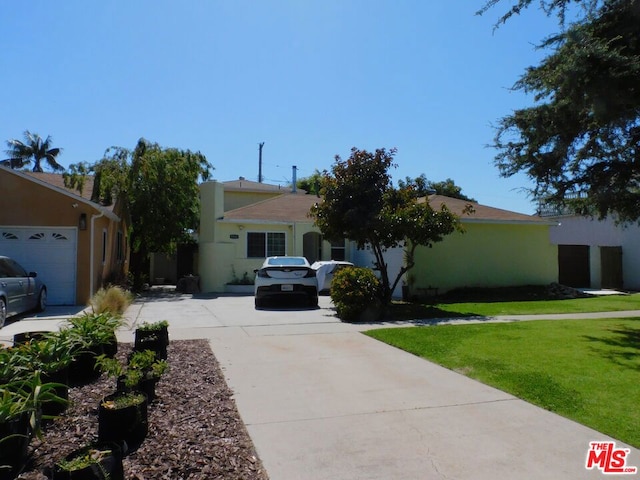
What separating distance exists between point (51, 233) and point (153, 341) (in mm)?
9346

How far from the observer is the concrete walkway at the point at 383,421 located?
362 cm

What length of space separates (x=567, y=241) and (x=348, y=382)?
72.8 ft

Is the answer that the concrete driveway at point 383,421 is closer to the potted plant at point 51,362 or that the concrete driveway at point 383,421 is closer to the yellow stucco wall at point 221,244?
the potted plant at point 51,362

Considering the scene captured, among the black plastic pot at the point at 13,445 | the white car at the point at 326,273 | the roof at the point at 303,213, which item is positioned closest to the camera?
the black plastic pot at the point at 13,445

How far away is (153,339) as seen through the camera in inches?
264

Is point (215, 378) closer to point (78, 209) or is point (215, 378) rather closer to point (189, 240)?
point (78, 209)

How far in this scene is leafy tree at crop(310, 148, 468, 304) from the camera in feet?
42.0

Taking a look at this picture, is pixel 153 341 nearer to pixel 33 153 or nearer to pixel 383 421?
pixel 383 421

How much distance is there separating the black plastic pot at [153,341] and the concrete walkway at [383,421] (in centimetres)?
91

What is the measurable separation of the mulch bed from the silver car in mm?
5926

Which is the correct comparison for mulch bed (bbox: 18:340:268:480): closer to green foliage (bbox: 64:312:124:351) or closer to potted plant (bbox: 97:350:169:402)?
potted plant (bbox: 97:350:169:402)

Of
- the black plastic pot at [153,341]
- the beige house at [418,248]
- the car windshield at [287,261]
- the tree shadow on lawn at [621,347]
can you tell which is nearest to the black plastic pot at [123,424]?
the black plastic pot at [153,341]

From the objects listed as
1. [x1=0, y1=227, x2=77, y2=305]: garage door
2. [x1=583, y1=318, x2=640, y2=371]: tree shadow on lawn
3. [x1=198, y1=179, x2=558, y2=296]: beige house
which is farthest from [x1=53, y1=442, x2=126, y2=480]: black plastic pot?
[x1=198, y1=179, x2=558, y2=296]: beige house

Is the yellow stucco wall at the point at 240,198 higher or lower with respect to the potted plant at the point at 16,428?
higher
